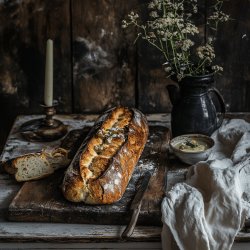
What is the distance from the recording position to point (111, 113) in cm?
184

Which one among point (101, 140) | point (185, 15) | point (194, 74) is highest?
point (185, 15)

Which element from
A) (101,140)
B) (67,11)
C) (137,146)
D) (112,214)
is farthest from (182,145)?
(67,11)

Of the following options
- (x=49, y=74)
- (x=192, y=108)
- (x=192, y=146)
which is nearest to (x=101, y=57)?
(x=49, y=74)

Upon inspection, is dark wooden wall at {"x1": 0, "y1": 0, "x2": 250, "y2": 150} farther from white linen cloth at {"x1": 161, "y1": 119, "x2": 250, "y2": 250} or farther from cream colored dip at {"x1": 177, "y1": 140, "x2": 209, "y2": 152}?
white linen cloth at {"x1": 161, "y1": 119, "x2": 250, "y2": 250}

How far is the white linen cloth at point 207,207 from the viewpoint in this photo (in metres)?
1.40

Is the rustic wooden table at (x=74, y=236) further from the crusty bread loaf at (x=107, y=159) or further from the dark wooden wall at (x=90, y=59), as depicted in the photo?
the dark wooden wall at (x=90, y=59)

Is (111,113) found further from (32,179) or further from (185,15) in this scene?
(185,15)

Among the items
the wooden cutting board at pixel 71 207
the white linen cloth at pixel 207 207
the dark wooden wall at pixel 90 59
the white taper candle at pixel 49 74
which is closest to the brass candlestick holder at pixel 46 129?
the white taper candle at pixel 49 74

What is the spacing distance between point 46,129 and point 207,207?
72 centimetres

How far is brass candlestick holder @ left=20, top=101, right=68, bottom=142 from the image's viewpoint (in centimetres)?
197

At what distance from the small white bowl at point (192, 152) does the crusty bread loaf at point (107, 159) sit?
0.10m

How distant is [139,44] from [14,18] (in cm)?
45

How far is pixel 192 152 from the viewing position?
172 cm

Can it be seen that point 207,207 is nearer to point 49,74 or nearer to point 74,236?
point 74,236
